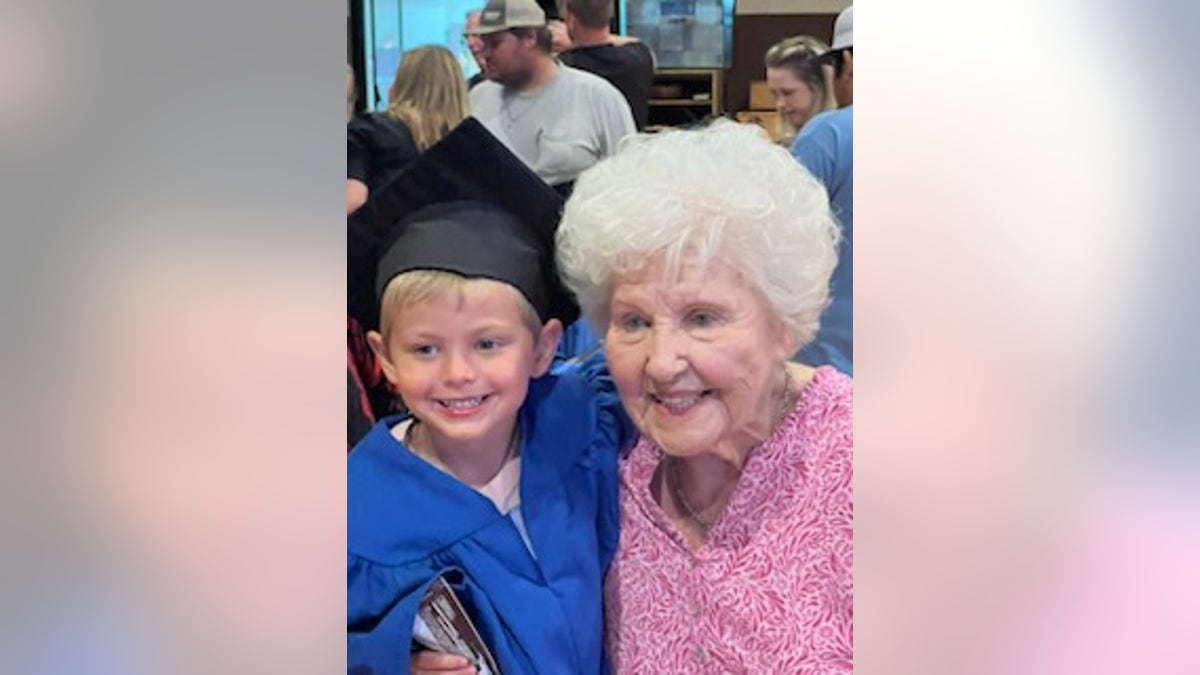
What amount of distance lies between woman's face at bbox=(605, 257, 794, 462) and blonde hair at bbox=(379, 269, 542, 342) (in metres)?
0.13

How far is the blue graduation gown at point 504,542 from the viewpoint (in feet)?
5.96

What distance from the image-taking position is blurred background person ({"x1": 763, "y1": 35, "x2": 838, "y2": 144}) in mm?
1811

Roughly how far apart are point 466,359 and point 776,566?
1.91 ft

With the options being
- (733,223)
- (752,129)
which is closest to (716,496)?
(733,223)

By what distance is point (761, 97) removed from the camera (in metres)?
1.81

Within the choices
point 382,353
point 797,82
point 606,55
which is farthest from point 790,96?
point 382,353

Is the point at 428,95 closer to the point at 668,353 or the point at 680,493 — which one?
the point at 668,353

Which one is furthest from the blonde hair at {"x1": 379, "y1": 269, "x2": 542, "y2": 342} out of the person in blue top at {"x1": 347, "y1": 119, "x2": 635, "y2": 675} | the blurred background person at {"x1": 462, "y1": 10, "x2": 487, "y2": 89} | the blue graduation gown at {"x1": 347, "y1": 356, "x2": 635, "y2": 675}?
the blurred background person at {"x1": 462, "y1": 10, "x2": 487, "y2": 89}

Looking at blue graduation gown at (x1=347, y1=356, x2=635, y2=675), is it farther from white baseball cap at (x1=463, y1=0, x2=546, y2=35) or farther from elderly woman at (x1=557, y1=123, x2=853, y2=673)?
white baseball cap at (x1=463, y1=0, x2=546, y2=35)

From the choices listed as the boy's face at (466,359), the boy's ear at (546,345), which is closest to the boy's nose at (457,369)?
the boy's face at (466,359)
